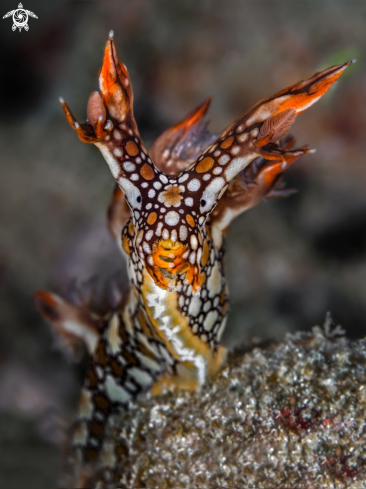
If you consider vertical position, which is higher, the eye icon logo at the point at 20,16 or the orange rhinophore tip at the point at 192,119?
the eye icon logo at the point at 20,16

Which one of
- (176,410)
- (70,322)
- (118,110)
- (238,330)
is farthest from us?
(238,330)

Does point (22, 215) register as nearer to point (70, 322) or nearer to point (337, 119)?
point (70, 322)

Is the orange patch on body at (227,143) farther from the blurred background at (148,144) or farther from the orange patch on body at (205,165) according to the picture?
the blurred background at (148,144)

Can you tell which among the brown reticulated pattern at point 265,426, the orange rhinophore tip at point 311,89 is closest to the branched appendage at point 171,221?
the orange rhinophore tip at point 311,89

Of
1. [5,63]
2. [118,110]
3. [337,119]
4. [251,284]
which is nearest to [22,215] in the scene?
[5,63]

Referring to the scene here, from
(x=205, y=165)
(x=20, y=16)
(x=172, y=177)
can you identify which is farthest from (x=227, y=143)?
(x=20, y=16)

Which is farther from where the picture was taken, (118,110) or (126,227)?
(126,227)
